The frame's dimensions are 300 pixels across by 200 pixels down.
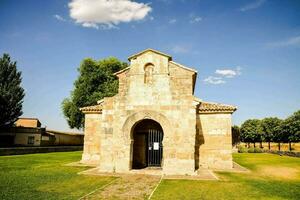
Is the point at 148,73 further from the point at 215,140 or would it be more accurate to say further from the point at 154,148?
the point at 215,140

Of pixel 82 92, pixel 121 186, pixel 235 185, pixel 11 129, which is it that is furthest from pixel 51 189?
pixel 11 129

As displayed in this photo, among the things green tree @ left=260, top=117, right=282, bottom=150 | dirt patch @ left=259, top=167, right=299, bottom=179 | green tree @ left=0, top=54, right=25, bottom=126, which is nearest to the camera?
dirt patch @ left=259, top=167, right=299, bottom=179

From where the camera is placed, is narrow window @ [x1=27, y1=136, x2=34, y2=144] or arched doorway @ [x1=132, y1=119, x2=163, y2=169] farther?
narrow window @ [x1=27, y1=136, x2=34, y2=144]

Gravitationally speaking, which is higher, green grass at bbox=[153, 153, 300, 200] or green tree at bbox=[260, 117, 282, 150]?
green tree at bbox=[260, 117, 282, 150]

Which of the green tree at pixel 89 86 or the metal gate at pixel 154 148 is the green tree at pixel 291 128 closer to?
the green tree at pixel 89 86

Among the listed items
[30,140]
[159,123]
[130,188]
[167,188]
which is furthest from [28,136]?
[167,188]

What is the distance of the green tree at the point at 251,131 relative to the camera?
5716 centimetres

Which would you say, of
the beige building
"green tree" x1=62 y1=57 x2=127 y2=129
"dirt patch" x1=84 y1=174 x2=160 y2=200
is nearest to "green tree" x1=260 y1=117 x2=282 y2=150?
"green tree" x1=62 y1=57 x2=127 y2=129

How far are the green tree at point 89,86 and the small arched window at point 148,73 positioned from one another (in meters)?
19.6

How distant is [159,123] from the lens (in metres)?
14.8

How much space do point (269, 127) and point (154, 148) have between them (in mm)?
49286

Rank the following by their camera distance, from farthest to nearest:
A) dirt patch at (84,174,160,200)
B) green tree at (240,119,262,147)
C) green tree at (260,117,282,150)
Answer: green tree at (240,119,262,147) → green tree at (260,117,282,150) → dirt patch at (84,174,160,200)

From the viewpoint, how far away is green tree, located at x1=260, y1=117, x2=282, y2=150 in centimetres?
5509

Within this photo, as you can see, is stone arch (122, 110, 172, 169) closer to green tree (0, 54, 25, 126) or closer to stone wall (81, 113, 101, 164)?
stone wall (81, 113, 101, 164)
